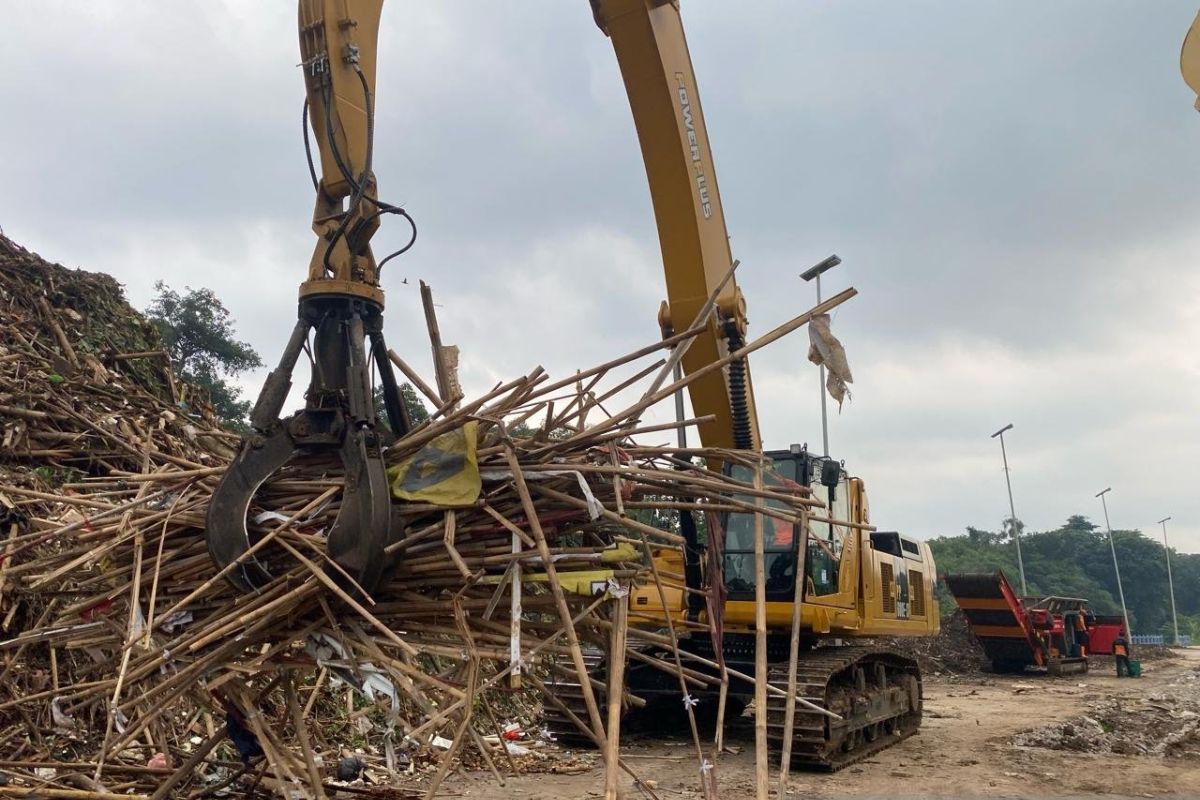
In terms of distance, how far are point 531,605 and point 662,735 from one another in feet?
24.5

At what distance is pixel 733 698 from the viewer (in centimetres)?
1011

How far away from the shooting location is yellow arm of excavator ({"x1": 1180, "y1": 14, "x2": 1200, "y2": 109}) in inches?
194

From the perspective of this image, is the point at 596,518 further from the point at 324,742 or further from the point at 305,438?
the point at 324,742

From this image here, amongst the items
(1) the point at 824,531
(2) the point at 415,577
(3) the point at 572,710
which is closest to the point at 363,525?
(2) the point at 415,577

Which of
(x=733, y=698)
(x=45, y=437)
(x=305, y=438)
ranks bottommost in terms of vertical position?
(x=733, y=698)

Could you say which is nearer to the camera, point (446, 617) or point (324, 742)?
point (446, 617)

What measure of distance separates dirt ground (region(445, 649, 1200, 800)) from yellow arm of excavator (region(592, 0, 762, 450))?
291cm

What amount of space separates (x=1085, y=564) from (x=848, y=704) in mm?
74469

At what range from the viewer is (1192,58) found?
497cm

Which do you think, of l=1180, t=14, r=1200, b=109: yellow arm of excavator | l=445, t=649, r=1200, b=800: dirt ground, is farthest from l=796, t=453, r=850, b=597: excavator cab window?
l=1180, t=14, r=1200, b=109: yellow arm of excavator

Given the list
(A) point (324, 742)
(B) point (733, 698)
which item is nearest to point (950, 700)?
(B) point (733, 698)

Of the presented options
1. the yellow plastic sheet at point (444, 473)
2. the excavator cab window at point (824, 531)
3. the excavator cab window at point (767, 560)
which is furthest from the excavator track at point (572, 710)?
the yellow plastic sheet at point (444, 473)

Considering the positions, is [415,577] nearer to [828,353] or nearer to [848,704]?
[828,353]

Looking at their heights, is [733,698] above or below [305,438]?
below
